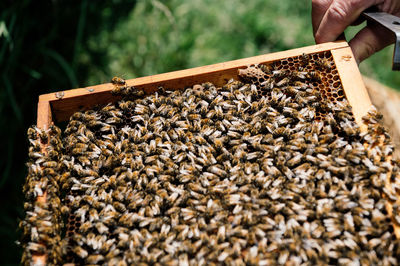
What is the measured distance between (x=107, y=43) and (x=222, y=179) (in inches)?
179

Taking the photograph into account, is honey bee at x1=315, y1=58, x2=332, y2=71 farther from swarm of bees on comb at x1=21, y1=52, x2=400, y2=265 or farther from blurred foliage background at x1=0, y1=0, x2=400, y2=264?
blurred foliage background at x1=0, y1=0, x2=400, y2=264

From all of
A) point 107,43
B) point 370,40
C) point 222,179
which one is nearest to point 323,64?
point 370,40

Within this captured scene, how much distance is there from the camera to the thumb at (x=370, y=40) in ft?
13.2

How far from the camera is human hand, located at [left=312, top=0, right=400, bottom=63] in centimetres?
376

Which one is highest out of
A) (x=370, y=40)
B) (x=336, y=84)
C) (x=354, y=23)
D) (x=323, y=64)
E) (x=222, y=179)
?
(x=354, y=23)

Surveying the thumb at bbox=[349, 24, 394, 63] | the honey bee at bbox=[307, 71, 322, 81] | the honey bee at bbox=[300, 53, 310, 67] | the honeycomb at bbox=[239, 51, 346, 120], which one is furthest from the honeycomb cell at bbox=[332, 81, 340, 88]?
the thumb at bbox=[349, 24, 394, 63]

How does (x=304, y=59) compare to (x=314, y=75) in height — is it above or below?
above

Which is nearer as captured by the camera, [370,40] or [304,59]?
[304,59]

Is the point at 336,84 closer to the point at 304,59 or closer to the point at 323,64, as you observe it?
the point at 323,64

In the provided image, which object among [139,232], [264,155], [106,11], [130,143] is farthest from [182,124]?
[106,11]

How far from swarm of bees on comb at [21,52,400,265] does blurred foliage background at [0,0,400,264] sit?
278 cm

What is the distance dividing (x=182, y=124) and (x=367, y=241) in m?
1.84

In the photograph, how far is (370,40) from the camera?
401 cm

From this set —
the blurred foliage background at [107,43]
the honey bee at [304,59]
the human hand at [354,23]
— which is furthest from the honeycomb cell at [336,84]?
the blurred foliage background at [107,43]
